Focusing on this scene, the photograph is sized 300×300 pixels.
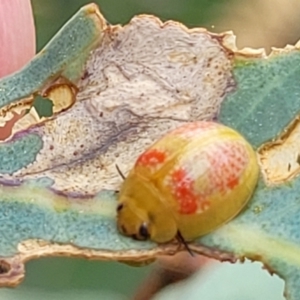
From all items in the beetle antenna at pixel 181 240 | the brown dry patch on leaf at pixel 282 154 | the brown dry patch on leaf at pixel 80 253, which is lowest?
the brown dry patch on leaf at pixel 80 253

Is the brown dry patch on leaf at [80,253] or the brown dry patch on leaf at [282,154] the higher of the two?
the brown dry patch on leaf at [282,154]

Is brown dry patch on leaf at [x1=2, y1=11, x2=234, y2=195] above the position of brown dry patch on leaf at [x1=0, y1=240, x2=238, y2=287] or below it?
above

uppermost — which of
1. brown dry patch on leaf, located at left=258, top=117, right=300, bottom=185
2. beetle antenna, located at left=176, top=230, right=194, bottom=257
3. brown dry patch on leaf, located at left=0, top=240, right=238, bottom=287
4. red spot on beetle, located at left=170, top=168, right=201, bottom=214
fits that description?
brown dry patch on leaf, located at left=258, top=117, right=300, bottom=185

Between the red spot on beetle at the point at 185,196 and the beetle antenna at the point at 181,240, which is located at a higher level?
the red spot on beetle at the point at 185,196

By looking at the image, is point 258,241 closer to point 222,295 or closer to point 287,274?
point 287,274

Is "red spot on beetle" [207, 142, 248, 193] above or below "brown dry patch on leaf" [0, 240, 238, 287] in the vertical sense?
above

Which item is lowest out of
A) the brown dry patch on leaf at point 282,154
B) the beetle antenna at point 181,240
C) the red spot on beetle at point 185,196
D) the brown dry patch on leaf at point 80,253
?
the brown dry patch on leaf at point 80,253
